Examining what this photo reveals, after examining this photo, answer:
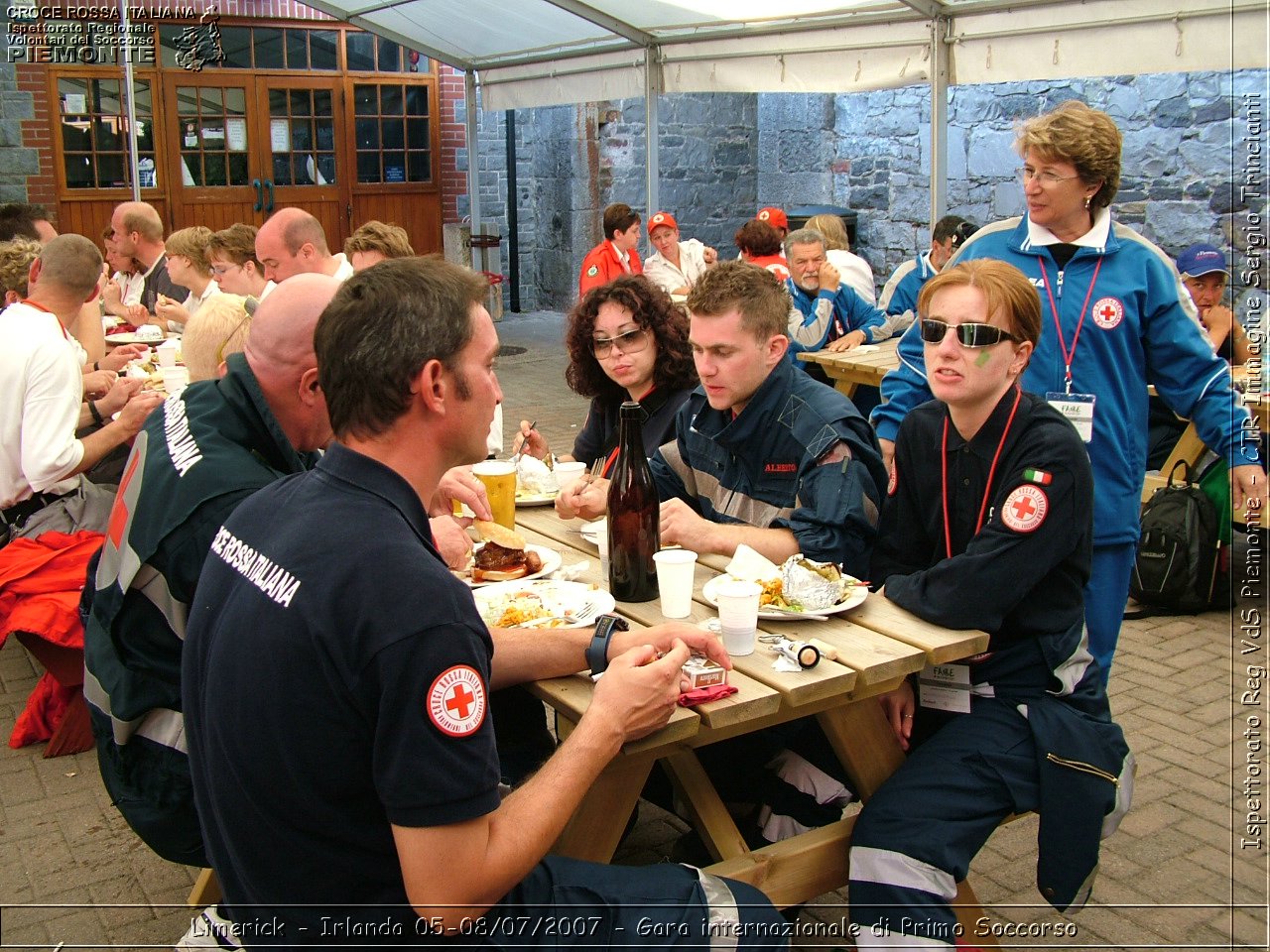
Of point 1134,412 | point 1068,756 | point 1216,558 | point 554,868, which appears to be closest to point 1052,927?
point 1068,756

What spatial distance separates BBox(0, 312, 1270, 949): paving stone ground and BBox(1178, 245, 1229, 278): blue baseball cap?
7.94ft

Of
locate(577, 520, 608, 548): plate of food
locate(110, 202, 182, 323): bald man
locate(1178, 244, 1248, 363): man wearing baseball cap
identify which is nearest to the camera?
locate(577, 520, 608, 548): plate of food

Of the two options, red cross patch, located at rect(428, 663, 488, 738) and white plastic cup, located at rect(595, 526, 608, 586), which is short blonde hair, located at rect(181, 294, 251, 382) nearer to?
white plastic cup, located at rect(595, 526, 608, 586)

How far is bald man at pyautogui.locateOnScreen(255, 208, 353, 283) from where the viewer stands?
20.6 ft

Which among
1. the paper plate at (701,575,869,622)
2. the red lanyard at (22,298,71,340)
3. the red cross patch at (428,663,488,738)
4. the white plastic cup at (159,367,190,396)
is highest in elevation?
the red lanyard at (22,298,71,340)

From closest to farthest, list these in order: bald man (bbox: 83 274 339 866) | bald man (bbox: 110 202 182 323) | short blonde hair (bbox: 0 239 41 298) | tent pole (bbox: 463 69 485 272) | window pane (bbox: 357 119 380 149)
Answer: bald man (bbox: 83 274 339 866)
short blonde hair (bbox: 0 239 41 298)
bald man (bbox: 110 202 182 323)
tent pole (bbox: 463 69 485 272)
window pane (bbox: 357 119 380 149)

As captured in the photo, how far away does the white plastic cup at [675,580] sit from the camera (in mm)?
2516

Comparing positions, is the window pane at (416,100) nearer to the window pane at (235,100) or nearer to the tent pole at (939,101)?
the window pane at (235,100)

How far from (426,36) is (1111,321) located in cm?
1063

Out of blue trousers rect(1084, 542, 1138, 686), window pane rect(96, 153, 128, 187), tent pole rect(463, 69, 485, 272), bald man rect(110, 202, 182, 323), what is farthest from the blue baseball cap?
window pane rect(96, 153, 128, 187)

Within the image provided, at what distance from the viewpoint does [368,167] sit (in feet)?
50.5

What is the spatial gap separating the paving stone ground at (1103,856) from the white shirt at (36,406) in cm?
97

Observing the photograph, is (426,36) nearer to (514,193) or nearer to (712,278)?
(514,193)

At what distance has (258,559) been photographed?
168cm
